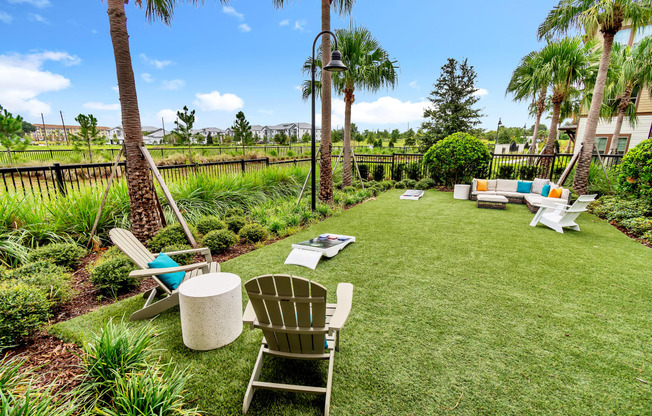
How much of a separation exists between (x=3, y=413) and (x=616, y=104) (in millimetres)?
22980

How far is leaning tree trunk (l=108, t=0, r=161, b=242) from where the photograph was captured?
4453 mm

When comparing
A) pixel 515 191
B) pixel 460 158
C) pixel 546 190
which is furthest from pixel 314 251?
pixel 460 158

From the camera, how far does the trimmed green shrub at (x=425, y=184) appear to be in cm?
1247

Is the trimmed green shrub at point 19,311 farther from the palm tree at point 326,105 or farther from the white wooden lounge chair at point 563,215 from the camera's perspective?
the white wooden lounge chair at point 563,215

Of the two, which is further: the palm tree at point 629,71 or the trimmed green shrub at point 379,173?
the trimmed green shrub at point 379,173

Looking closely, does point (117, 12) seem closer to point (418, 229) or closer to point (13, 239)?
point (13, 239)

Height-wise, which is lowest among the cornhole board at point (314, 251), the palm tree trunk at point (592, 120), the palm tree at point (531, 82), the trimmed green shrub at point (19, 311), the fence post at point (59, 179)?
the cornhole board at point (314, 251)

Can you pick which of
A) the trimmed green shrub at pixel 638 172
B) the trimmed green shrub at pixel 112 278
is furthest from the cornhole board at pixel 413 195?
the trimmed green shrub at pixel 112 278

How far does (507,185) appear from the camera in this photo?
993 cm

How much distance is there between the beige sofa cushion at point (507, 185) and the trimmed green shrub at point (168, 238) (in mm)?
10310

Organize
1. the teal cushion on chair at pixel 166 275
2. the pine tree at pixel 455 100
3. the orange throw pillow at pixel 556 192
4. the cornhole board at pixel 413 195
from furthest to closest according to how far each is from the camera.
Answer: the pine tree at pixel 455 100 < the cornhole board at pixel 413 195 < the orange throw pillow at pixel 556 192 < the teal cushion on chair at pixel 166 275

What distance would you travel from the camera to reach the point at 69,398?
1.96 meters

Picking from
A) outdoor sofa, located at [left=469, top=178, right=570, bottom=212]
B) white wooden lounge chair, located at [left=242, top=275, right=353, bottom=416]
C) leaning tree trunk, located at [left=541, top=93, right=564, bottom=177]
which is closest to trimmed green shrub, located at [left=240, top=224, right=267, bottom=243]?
white wooden lounge chair, located at [left=242, top=275, right=353, bottom=416]

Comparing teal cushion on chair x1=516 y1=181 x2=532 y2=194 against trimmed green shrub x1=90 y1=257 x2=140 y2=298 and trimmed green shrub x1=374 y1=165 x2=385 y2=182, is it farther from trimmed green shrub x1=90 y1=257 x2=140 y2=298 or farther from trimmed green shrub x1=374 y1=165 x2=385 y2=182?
trimmed green shrub x1=90 y1=257 x2=140 y2=298
